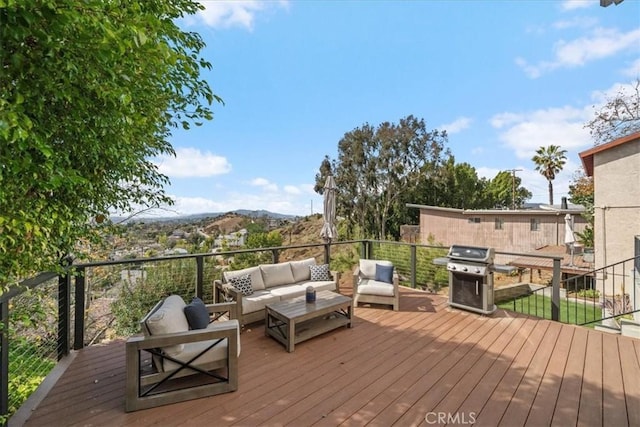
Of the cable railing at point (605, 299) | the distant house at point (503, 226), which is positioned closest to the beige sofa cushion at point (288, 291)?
the cable railing at point (605, 299)

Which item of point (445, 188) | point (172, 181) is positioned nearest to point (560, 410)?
point (172, 181)

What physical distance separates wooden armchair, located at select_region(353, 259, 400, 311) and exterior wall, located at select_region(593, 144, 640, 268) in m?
7.05

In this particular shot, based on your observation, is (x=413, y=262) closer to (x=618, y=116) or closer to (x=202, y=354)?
(x=202, y=354)

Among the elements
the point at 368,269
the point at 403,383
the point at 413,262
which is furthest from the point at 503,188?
the point at 403,383

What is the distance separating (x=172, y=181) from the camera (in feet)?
10.8

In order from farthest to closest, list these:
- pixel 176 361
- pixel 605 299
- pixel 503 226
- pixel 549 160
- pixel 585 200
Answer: pixel 549 160 < pixel 503 226 < pixel 585 200 < pixel 605 299 < pixel 176 361

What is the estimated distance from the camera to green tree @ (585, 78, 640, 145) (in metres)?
10.5

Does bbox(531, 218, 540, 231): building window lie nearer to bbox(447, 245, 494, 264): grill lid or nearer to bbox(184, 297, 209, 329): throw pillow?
bbox(447, 245, 494, 264): grill lid

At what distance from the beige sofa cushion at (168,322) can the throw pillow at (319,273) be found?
261 centimetres

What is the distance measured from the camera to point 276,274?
468 centimetres

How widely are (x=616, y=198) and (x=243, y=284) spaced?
32.7 feet

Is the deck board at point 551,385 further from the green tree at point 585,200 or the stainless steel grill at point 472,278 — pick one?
the green tree at point 585,200

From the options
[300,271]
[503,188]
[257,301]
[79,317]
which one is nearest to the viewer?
[79,317]

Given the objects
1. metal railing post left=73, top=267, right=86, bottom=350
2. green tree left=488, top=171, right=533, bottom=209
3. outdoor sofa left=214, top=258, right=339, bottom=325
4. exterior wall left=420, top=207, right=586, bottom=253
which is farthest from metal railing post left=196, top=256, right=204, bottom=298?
green tree left=488, top=171, right=533, bottom=209
